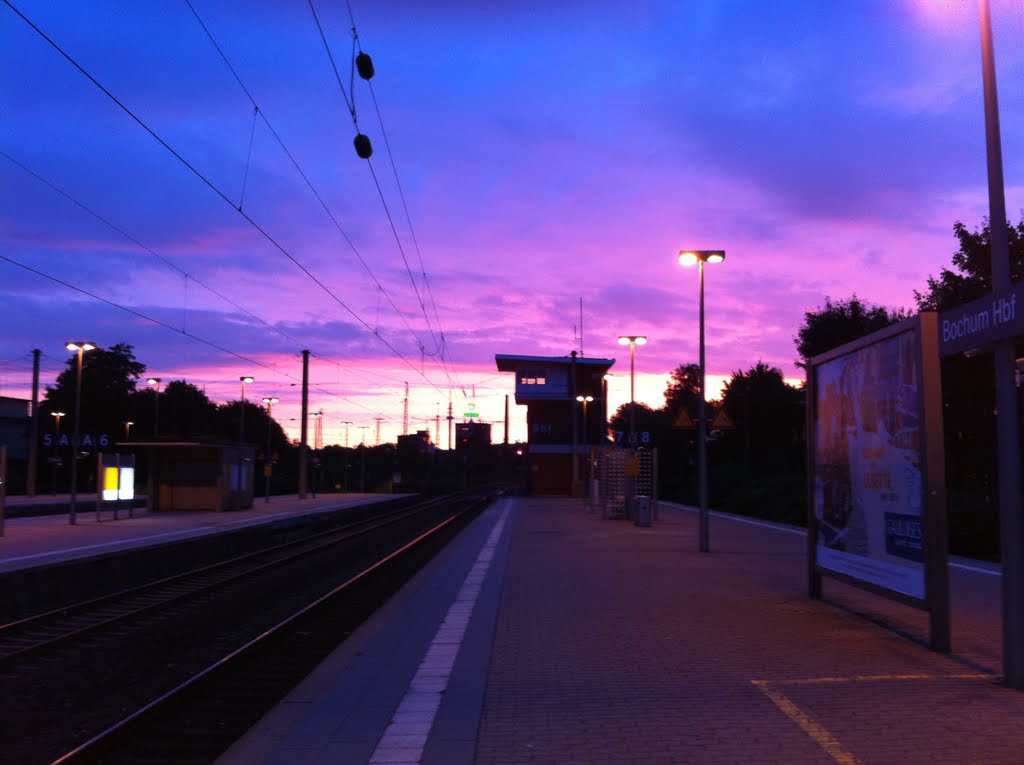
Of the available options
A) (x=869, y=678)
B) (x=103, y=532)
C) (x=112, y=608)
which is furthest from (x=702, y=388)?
(x=103, y=532)

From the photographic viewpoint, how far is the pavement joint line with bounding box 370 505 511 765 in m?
6.06

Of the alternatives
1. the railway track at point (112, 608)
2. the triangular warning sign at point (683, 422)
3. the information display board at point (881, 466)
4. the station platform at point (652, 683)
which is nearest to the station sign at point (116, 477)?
the railway track at point (112, 608)

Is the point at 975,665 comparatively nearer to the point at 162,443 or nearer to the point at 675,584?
the point at 675,584

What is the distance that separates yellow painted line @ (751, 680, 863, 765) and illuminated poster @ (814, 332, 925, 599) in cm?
239

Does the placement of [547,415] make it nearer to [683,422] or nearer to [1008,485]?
[683,422]

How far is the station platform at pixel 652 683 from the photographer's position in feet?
20.0

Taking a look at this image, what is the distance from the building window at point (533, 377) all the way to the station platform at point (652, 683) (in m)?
58.5

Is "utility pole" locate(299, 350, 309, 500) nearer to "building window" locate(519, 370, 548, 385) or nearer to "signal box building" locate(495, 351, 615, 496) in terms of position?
"signal box building" locate(495, 351, 615, 496)

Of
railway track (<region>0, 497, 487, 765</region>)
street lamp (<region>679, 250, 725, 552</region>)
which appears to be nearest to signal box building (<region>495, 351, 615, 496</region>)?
street lamp (<region>679, 250, 725, 552</region>)

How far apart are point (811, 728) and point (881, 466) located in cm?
418

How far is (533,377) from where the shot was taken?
7350cm

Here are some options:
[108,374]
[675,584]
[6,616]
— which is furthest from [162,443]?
[108,374]

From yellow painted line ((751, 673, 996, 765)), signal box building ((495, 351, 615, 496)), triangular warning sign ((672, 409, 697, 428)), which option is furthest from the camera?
signal box building ((495, 351, 615, 496))

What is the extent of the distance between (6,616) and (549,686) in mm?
9894
